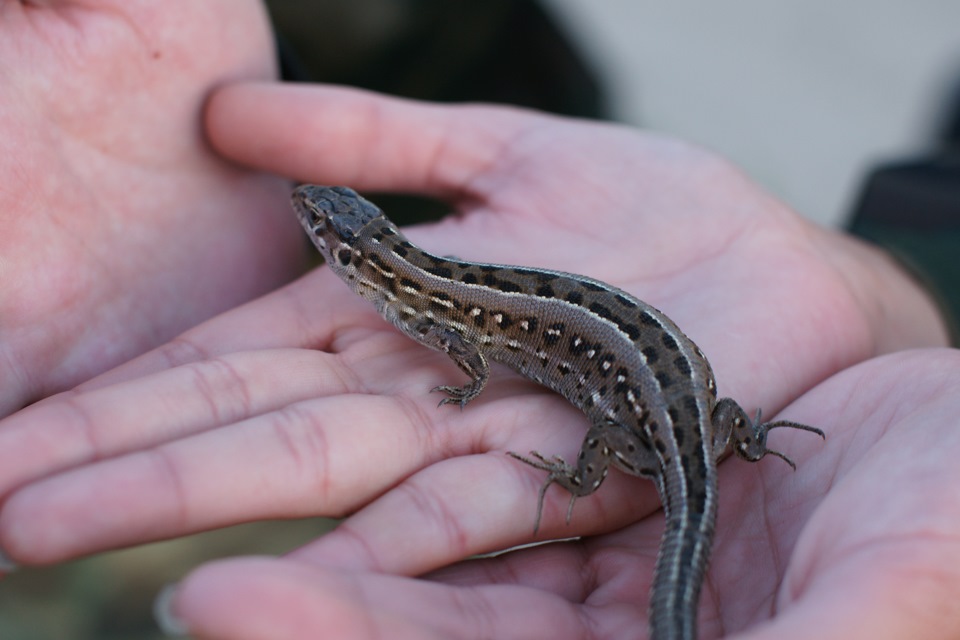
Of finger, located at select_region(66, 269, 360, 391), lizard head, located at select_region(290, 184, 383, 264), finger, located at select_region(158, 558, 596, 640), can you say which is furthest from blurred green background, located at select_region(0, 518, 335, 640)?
finger, located at select_region(158, 558, 596, 640)

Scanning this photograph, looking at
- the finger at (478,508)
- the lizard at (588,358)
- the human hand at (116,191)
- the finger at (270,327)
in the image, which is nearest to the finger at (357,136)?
the human hand at (116,191)

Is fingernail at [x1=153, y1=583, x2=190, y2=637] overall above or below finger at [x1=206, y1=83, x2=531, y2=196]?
below

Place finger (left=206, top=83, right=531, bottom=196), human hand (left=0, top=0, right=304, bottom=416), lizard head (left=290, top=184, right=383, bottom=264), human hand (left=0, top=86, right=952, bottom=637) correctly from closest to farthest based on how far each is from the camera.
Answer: human hand (left=0, top=86, right=952, bottom=637)
human hand (left=0, top=0, right=304, bottom=416)
lizard head (left=290, top=184, right=383, bottom=264)
finger (left=206, top=83, right=531, bottom=196)

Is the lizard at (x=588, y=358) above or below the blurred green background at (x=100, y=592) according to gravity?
above

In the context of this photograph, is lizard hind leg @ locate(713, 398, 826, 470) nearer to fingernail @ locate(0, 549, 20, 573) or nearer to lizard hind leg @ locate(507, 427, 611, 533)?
lizard hind leg @ locate(507, 427, 611, 533)

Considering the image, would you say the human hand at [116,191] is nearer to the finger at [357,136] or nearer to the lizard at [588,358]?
the finger at [357,136]

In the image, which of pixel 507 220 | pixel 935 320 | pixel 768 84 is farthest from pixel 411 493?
pixel 768 84

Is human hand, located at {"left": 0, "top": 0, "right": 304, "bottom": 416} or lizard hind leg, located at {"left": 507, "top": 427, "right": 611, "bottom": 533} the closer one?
lizard hind leg, located at {"left": 507, "top": 427, "right": 611, "bottom": 533}
